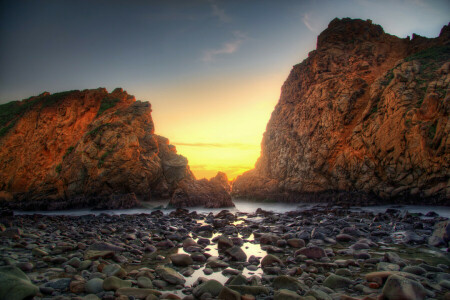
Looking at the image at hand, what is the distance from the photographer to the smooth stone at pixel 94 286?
4.10 meters

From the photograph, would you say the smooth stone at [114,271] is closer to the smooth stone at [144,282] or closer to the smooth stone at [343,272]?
the smooth stone at [144,282]

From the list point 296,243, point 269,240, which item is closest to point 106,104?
point 269,240

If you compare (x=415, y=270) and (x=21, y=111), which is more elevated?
(x=21, y=111)

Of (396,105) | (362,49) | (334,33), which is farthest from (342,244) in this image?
(334,33)

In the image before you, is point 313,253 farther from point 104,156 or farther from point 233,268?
point 104,156

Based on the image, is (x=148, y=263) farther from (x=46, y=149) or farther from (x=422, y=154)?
(x=46, y=149)

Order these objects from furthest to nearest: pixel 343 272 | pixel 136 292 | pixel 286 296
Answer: pixel 343 272 < pixel 136 292 < pixel 286 296

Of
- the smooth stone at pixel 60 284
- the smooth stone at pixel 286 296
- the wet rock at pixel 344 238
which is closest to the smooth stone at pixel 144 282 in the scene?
the smooth stone at pixel 60 284

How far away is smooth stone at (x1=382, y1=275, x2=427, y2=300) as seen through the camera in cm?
358

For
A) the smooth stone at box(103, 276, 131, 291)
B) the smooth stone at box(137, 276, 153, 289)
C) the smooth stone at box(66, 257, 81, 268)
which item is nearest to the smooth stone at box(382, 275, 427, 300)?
the smooth stone at box(137, 276, 153, 289)

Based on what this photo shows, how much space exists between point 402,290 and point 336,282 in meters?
1.09

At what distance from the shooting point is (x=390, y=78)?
83.0ft

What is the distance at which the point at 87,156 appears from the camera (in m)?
25.9

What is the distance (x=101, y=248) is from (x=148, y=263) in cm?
154
